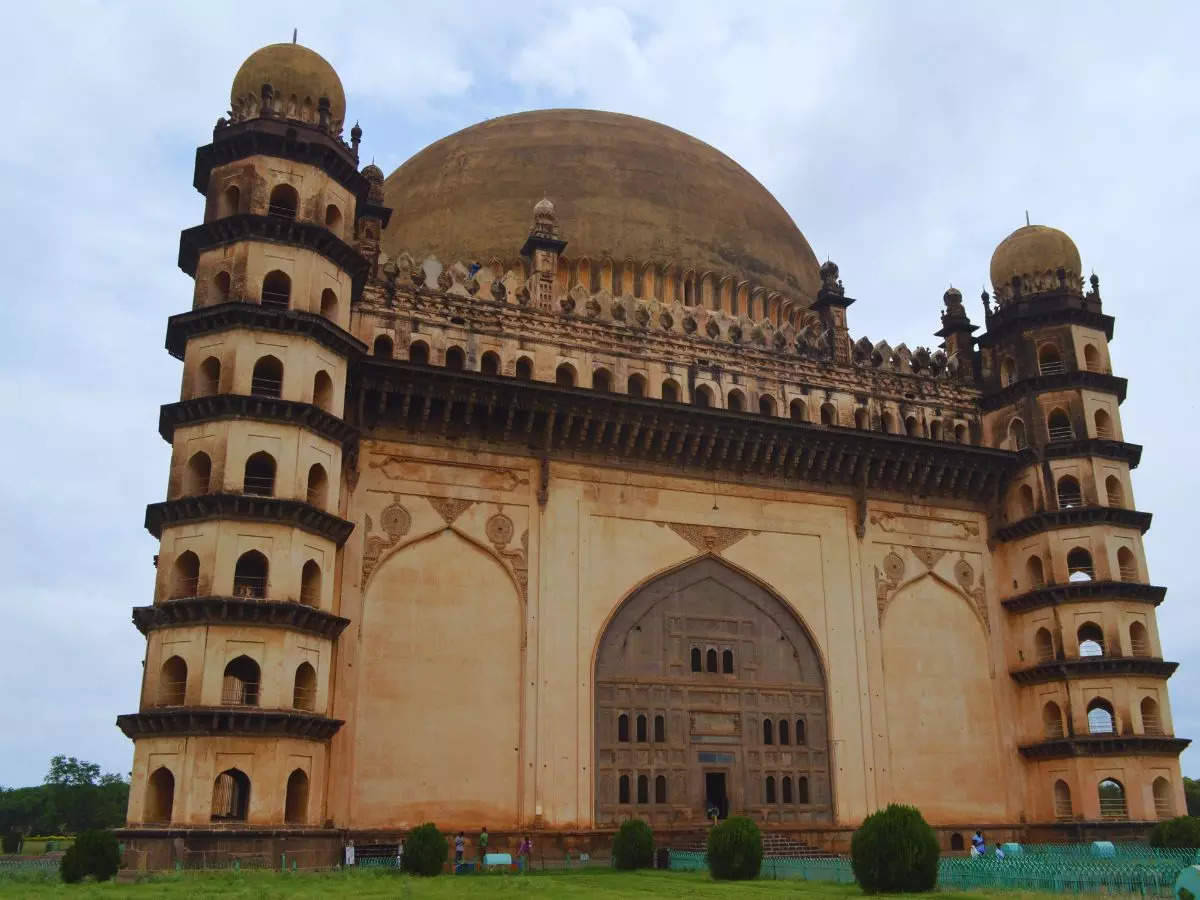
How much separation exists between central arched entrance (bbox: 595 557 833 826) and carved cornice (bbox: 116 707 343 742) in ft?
20.5

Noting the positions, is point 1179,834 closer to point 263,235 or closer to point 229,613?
point 229,613

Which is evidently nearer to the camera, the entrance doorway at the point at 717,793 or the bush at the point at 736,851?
the bush at the point at 736,851

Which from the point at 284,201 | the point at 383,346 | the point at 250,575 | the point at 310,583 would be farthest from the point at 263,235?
the point at 310,583

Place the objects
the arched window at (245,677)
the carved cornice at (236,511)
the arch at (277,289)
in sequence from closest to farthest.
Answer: the arched window at (245,677)
the carved cornice at (236,511)
the arch at (277,289)

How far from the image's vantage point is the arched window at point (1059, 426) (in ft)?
86.9

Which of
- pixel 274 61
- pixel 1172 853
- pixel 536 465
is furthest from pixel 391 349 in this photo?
pixel 1172 853

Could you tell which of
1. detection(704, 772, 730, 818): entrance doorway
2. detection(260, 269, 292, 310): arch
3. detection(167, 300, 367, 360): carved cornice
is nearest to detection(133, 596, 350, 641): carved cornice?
detection(167, 300, 367, 360): carved cornice

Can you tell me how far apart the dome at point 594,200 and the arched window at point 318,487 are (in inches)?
361

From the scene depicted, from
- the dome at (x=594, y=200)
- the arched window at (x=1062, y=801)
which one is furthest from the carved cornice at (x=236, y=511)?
the arched window at (x=1062, y=801)

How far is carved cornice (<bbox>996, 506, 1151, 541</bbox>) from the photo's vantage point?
82.7ft

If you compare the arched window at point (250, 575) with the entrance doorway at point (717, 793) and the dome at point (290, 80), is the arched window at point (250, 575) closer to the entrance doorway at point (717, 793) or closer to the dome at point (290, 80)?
the dome at point (290, 80)

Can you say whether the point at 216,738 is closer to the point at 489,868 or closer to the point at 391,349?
the point at 489,868

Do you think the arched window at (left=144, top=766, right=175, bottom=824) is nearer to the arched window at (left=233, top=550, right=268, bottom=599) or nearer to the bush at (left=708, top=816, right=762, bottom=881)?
the arched window at (left=233, top=550, right=268, bottom=599)

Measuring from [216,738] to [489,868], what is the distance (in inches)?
199
